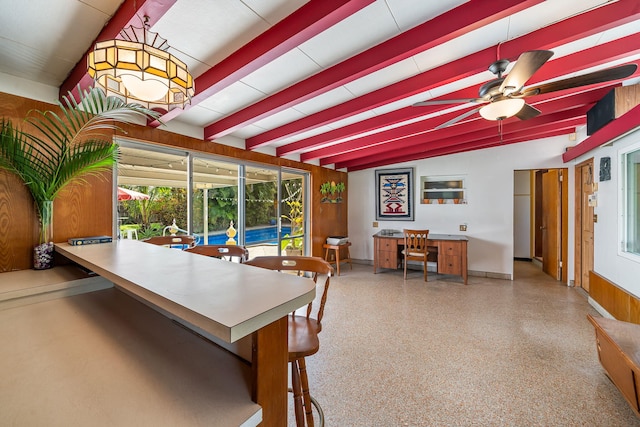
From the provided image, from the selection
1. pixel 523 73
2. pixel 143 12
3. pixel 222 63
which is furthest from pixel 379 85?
pixel 143 12

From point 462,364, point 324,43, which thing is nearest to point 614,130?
point 462,364

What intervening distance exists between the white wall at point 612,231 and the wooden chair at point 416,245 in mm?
2231

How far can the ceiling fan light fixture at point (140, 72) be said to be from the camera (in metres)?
1.17

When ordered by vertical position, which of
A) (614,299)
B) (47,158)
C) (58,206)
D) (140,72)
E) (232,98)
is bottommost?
(614,299)

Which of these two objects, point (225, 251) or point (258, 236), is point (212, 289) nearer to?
point (225, 251)

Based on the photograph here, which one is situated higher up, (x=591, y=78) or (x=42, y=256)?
(x=591, y=78)

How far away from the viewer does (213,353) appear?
990 mm

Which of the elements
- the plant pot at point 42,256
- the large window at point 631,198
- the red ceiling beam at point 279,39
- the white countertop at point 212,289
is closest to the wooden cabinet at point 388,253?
the large window at point 631,198

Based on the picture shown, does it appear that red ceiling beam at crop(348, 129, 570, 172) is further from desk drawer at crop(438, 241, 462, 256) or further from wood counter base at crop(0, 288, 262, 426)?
wood counter base at crop(0, 288, 262, 426)

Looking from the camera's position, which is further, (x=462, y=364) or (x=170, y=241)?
(x=170, y=241)

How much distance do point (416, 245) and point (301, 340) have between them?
4054 mm

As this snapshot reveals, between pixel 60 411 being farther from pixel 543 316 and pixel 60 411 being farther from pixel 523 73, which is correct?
pixel 543 316

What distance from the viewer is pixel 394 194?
6133 millimetres

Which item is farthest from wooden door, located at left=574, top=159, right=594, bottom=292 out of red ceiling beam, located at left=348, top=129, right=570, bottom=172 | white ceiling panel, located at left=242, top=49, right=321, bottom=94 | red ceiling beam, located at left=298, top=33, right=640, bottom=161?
white ceiling panel, located at left=242, top=49, right=321, bottom=94
